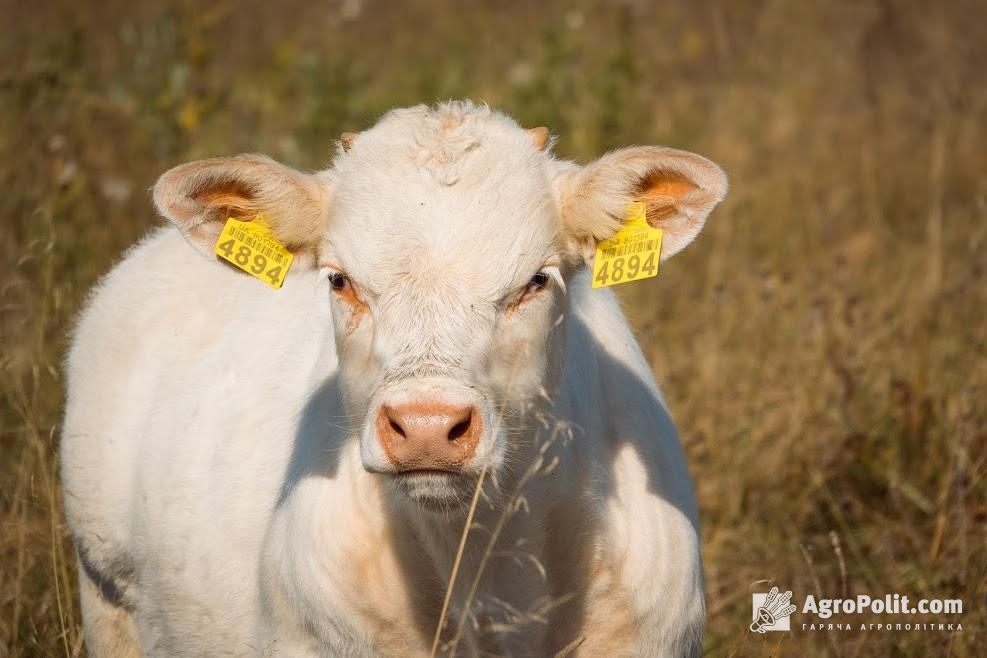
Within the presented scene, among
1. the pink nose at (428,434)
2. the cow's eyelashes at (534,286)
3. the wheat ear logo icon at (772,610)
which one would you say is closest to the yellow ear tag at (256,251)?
the cow's eyelashes at (534,286)

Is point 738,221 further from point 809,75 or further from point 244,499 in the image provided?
point 244,499

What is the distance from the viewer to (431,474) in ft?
8.52

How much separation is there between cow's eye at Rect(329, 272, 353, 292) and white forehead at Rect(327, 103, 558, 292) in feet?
0.13

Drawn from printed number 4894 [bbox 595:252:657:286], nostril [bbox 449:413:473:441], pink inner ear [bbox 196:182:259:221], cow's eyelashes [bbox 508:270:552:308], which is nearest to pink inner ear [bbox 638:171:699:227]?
printed number 4894 [bbox 595:252:657:286]

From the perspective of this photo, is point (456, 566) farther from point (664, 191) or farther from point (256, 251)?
point (664, 191)

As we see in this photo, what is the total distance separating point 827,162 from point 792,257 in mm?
1728

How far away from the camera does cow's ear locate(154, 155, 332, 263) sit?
10.2 ft

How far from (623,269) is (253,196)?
38.7 inches

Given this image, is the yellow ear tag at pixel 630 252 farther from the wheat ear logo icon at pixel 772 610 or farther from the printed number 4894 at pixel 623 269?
the wheat ear logo icon at pixel 772 610

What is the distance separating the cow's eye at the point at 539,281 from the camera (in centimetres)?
294

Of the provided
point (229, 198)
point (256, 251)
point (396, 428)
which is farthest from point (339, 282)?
point (396, 428)

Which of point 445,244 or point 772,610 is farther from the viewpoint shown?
point 772,610

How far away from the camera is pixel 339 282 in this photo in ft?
9.88

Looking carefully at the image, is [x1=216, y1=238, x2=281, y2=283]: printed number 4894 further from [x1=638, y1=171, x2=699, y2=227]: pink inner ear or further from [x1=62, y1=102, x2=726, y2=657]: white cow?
[x1=638, y1=171, x2=699, y2=227]: pink inner ear
